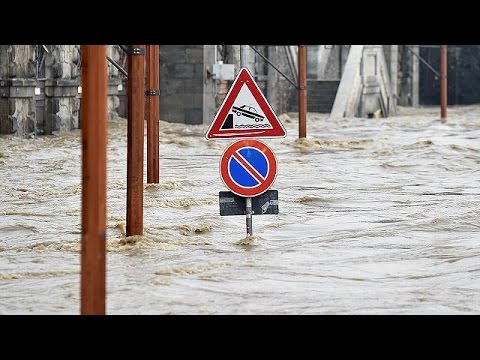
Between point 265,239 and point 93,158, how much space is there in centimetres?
636

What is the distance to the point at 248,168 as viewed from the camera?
13703 mm

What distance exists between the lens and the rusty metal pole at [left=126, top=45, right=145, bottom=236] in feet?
45.3

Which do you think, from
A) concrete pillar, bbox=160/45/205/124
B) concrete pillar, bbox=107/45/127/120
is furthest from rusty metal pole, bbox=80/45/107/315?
concrete pillar, bbox=107/45/127/120

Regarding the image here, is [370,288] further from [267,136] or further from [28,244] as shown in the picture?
[28,244]

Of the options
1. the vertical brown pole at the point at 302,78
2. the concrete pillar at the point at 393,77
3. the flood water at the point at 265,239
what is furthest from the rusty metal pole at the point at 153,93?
the concrete pillar at the point at 393,77

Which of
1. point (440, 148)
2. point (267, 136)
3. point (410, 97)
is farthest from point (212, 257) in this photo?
point (410, 97)

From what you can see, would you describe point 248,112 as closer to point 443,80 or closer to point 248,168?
point 248,168

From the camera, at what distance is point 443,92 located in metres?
35.8

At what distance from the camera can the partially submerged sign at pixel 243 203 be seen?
13.9 m

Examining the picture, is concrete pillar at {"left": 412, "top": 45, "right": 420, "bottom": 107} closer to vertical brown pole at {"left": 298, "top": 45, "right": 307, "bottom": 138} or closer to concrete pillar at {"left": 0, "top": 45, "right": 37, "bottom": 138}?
vertical brown pole at {"left": 298, "top": 45, "right": 307, "bottom": 138}

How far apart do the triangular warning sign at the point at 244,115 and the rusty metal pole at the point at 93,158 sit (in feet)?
16.7

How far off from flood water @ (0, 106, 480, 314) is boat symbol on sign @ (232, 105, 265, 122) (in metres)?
1.29
